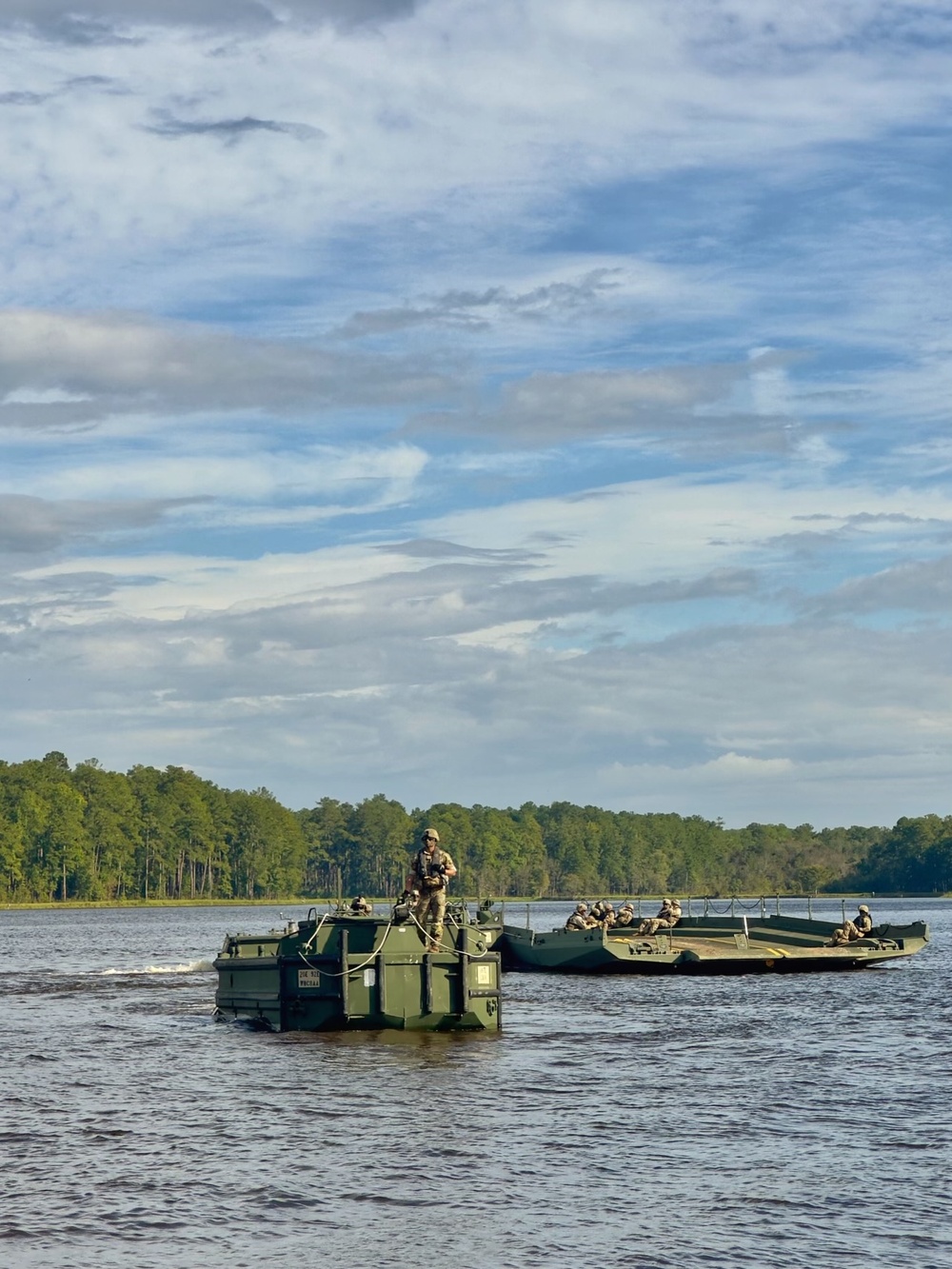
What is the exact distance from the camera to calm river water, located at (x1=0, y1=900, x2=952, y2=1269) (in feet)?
66.0

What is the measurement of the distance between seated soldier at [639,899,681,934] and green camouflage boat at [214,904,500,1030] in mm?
27044

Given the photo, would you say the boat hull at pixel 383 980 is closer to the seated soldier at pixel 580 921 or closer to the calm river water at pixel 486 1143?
the calm river water at pixel 486 1143

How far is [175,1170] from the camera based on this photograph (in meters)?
24.5

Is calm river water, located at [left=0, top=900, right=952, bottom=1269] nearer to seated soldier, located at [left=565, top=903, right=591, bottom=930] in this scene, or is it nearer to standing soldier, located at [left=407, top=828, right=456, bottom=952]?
standing soldier, located at [left=407, top=828, right=456, bottom=952]

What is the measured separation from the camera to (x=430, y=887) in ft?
126

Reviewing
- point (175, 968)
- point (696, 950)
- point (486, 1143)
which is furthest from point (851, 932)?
point (486, 1143)

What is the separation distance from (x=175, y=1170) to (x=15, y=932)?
11056 centimetres

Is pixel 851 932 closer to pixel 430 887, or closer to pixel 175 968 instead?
pixel 175 968

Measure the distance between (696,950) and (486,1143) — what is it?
39.2m

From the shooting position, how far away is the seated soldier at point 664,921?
65.9 metres

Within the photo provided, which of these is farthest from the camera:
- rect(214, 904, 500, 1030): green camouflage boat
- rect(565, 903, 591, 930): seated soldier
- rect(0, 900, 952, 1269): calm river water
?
rect(565, 903, 591, 930): seated soldier

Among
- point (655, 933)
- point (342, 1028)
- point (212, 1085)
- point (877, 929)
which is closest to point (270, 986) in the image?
point (342, 1028)

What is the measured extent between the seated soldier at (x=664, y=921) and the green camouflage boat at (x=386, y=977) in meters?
27.0

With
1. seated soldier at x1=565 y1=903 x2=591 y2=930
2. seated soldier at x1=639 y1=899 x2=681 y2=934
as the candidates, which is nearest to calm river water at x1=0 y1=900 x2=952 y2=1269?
seated soldier at x1=639 y1=899 x2=681 y2=934
